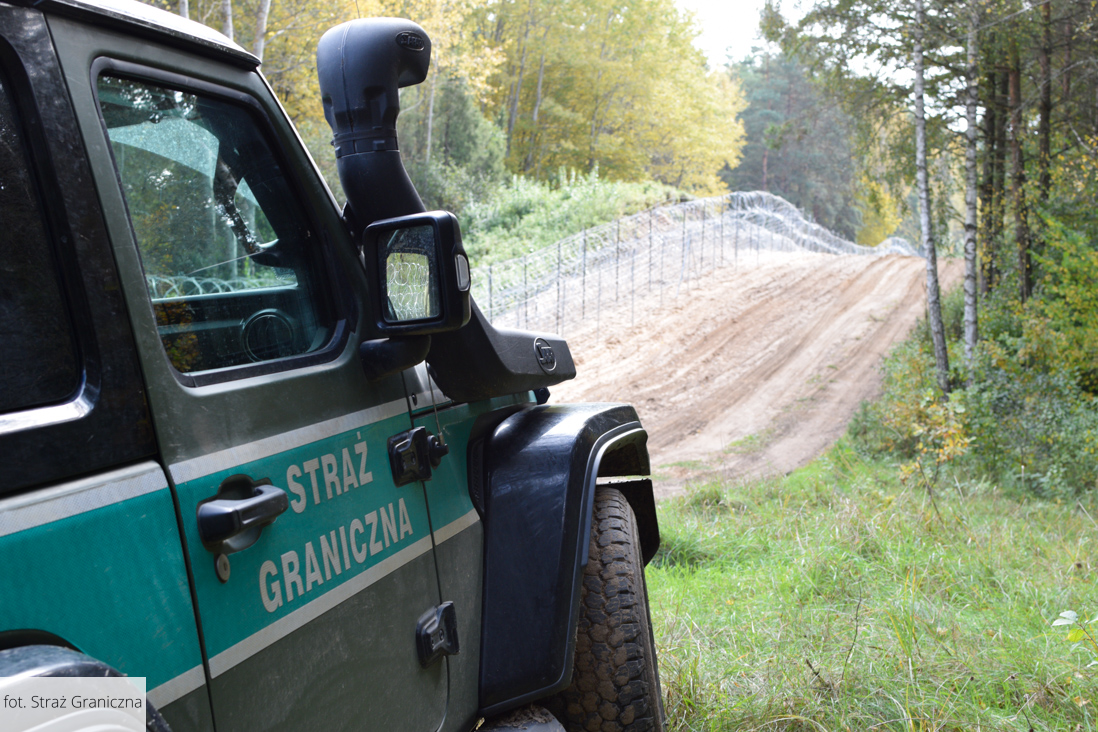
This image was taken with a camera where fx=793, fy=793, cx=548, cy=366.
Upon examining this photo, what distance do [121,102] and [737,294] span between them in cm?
2116

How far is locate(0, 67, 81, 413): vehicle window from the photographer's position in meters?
1.08

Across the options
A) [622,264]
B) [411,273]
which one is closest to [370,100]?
[411,273]

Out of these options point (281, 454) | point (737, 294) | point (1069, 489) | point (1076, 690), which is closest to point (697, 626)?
point (1076, 690)

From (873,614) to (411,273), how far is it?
3.41 metres

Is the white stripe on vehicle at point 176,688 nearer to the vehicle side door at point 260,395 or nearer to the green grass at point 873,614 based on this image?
the vehicle side door at point 260,395

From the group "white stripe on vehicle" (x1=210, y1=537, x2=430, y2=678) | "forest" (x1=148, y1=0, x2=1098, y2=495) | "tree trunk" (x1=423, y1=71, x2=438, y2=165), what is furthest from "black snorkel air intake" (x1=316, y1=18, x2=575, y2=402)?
"tree trunk" (x1=423, y1=71, x2=438, y2=165)

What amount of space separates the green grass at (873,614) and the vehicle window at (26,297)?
8.49 feet

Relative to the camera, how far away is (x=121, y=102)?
1348 millimetres

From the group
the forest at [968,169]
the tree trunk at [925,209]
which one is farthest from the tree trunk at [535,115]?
the tree trunk at [925,209]

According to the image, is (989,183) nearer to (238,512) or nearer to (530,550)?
(530,550)

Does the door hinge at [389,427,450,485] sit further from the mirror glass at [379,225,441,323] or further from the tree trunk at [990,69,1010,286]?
the tree trunk at [990,69,1010,286]

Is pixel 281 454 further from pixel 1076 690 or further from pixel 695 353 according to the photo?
pixel 695 353

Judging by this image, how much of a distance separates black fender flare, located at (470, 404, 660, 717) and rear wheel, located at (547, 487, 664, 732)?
0.29 metres

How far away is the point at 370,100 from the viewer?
68.5 inches
